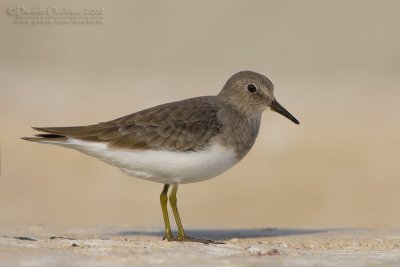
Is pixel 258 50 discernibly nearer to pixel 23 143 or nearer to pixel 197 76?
pixel 197 76

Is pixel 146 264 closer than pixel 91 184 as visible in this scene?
Yes

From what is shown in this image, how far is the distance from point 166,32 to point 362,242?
2133 centimetres

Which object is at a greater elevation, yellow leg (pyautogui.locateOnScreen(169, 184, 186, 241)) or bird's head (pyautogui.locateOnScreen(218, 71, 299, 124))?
bird's head (pyautogui.locateOnScreen(218, 71, 299, 124))

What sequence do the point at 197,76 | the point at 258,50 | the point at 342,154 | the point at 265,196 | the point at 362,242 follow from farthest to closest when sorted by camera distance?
the point at 258,50 → the point at 197,76 → the point at 342,154 → the point at 265,196 → the point at 362,242

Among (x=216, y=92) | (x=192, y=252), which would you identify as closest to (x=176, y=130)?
(x=192, y=252)

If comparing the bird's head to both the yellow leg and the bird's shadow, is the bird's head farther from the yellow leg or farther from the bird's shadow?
the bird's shadow

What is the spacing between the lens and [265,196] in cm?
1700

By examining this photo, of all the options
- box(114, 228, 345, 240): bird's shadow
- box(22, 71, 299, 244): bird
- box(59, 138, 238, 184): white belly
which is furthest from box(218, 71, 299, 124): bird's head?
box(114, 228, 345, 240): bird's shadow

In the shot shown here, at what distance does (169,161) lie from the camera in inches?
403

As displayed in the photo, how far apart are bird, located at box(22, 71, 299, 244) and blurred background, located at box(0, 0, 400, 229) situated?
290 centimetres

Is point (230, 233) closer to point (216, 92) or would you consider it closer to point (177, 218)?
point (177, 218)

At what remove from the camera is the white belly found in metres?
10.2

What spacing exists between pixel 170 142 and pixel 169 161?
0.24 m

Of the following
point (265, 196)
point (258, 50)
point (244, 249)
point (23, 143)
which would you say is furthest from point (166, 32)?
point (244, 249)
